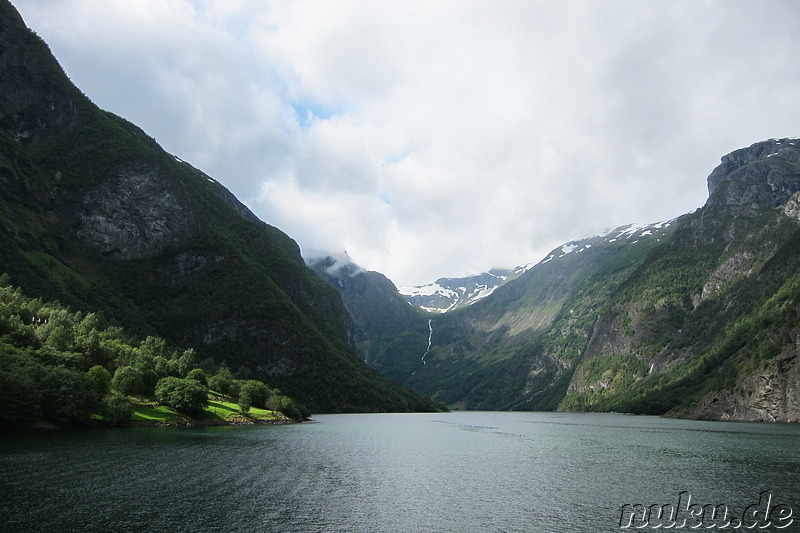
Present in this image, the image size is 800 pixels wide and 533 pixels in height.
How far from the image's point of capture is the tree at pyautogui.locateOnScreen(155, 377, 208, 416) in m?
121

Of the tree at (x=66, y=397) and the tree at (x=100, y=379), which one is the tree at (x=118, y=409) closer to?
the tree at (x=100, y=379)

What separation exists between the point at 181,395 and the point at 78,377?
95.9ft

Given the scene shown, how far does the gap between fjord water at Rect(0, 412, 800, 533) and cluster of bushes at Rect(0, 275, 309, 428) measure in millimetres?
6636

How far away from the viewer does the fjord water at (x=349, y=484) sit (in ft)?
127

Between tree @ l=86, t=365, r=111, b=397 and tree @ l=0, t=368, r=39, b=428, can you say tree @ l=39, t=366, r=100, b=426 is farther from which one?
tree @ l=86, t=365, r=111, b=397

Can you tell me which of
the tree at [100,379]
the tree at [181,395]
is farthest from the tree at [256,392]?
the tree at [100,379]

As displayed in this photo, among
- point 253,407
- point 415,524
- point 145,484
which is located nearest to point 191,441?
point 145,484

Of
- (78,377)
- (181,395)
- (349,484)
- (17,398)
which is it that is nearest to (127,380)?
(181,395)

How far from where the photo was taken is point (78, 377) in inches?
3713

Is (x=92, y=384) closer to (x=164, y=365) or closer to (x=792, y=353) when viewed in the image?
(x=164, y=365)

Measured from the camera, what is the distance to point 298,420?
172 m

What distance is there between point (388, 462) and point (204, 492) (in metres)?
31.0

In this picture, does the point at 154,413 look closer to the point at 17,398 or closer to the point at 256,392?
the point at 17,398

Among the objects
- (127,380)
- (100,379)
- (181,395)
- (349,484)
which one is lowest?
(349,484)
